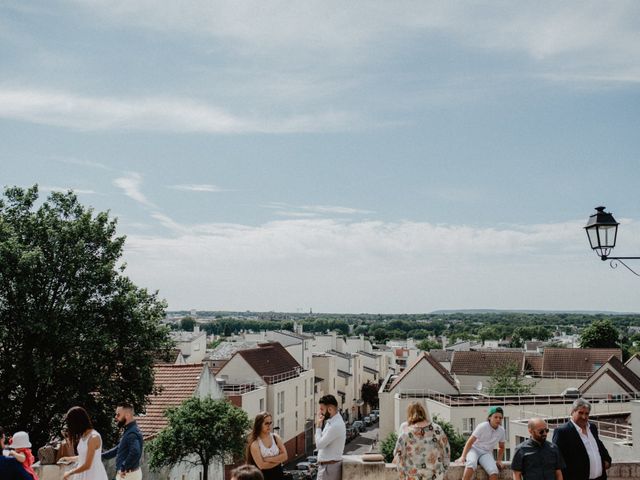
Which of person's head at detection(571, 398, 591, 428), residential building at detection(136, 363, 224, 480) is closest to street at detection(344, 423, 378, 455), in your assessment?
residential building at detection(136, 363, 224, 480)

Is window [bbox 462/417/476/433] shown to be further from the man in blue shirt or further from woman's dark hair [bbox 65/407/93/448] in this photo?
woman's dark hair [bbox 65/407/93/448]

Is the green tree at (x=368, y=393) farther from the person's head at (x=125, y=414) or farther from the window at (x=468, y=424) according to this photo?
the person's head at (x=125, y=414)

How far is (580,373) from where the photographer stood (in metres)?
64.7

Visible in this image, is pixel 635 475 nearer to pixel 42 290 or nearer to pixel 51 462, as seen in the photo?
pixel 51 462

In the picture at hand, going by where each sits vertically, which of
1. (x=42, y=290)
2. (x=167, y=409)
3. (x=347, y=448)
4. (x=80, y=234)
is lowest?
(x=347, y=448)

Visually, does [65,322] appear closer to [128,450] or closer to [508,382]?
[128,450]

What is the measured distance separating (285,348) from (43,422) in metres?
41.8

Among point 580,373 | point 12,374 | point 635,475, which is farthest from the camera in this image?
Answer: point 580,373

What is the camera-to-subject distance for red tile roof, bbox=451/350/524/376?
6550 centimetres

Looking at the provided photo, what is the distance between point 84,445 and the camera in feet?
26.5

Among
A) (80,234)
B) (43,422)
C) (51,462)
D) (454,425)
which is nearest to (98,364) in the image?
(43,422)

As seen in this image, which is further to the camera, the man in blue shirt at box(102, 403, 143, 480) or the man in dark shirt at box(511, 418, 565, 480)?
the man in blue shirt at box(102, 403, 143, 480)

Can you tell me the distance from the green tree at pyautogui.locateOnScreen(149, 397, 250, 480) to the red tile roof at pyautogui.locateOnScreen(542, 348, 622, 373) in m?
46.3

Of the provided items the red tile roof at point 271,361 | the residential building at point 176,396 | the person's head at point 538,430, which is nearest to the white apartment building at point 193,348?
the red tile roof at point 271,361
